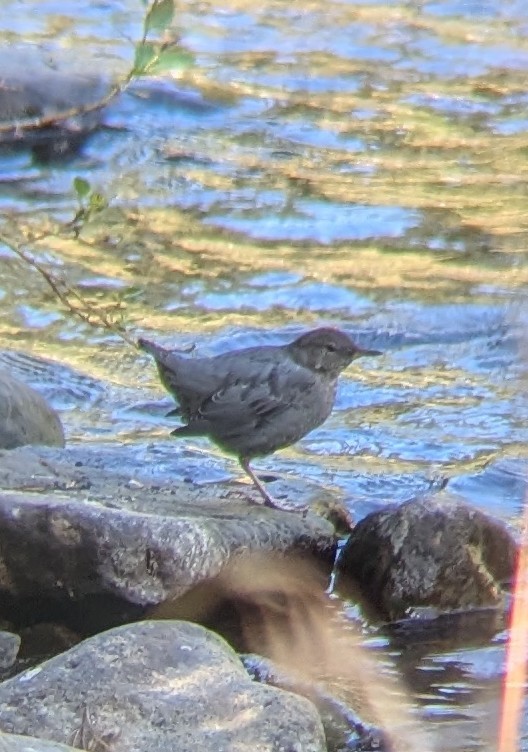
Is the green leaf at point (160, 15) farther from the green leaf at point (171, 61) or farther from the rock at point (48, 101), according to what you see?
the rock at point (48, 101)

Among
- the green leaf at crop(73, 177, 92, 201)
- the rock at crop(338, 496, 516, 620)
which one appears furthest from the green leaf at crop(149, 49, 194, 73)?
the rock at crop(338, 496, 516, 620)

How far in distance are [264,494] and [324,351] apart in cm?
75

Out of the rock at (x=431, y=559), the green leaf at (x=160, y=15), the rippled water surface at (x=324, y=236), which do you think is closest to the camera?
the green leaf at (x=160, y=15)

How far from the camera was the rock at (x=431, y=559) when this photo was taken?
5781mm

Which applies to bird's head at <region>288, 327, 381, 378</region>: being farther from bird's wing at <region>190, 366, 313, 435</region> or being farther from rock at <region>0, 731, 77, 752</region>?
rock at <region>0, 731, 77, 752</region>

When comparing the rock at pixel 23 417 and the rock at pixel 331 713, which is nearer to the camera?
the rock at pixel 331 713

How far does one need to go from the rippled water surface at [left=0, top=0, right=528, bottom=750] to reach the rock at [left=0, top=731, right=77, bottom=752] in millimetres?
1286

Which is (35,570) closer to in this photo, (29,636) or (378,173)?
(29,636)

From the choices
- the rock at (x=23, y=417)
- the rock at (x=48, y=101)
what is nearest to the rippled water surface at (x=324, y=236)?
the rock at (x=48, y=101)

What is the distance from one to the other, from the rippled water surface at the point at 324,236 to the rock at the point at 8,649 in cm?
121

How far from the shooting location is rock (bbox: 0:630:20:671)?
511 centimetres

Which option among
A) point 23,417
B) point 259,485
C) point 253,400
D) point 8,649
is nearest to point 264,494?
point 259,485

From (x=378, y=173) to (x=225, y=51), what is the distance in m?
3.72

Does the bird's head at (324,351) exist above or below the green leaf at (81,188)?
below
